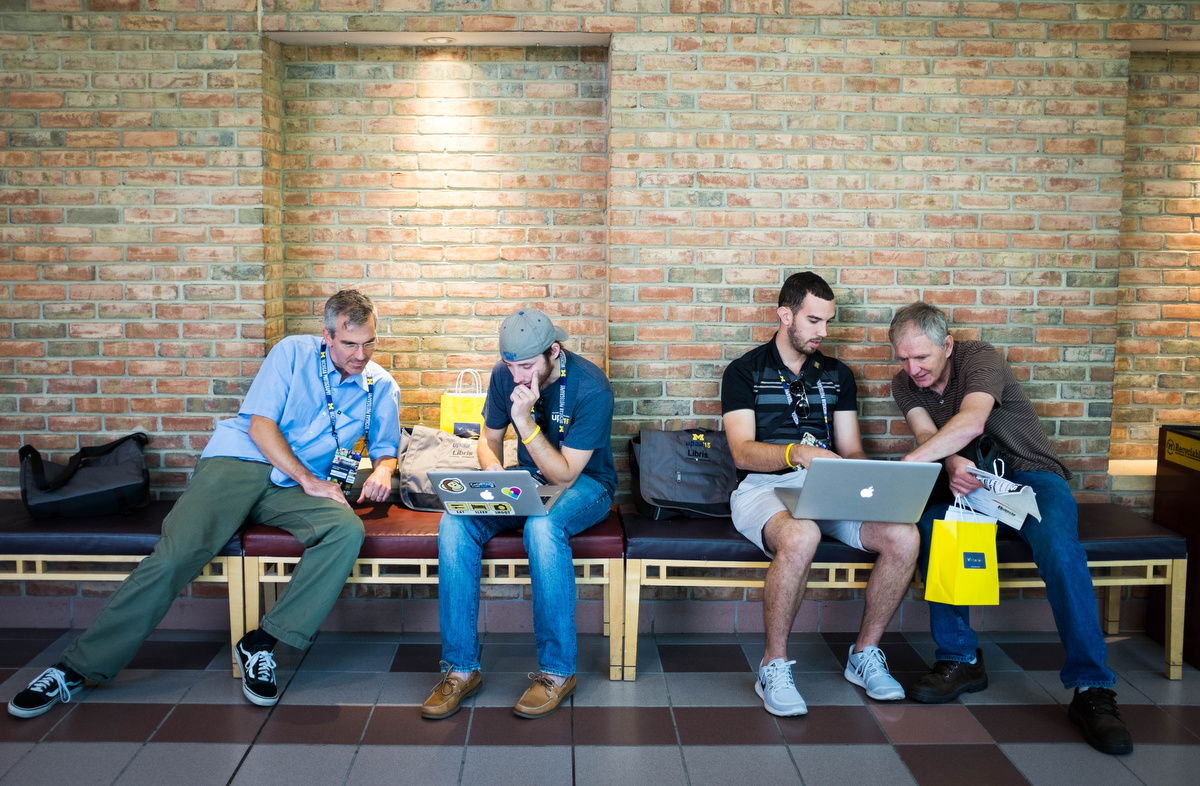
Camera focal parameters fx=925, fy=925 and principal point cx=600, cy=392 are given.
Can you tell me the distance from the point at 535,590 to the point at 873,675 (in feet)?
4.22

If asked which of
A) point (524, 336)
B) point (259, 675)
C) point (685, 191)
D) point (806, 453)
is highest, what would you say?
point (685, 191)

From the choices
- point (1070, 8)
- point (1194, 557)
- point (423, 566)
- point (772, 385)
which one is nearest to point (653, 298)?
point (772, 385)

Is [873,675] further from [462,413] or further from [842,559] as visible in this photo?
[462,413]

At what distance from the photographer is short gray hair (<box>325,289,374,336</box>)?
3543 millimetres

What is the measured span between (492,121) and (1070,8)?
8.35 ft

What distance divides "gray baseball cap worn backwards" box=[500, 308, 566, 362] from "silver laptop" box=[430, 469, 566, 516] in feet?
1.40

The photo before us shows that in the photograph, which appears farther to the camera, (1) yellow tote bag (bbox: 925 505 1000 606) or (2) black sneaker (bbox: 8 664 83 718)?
(1) yellow tote bag (bbox: 925 505 1000 606)

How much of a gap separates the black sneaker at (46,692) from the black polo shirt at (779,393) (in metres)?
2.62

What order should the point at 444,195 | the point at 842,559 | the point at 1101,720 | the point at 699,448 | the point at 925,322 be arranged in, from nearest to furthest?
the point at 1101,720 < the point at 842,559 < the point at 925,322 < the point at 699,448 < the point at 444,195

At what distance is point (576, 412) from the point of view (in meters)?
3.49

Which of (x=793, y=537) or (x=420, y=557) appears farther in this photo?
(x=420, y=557)

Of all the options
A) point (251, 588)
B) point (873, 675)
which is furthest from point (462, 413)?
point (873, 675)

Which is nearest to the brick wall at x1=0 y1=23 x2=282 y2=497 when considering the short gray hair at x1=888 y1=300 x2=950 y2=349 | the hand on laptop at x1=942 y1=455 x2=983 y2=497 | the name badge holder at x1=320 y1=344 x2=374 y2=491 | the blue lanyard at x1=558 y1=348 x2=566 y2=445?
the name badge holder at x1=320 y1=344 x2=374 y2=491

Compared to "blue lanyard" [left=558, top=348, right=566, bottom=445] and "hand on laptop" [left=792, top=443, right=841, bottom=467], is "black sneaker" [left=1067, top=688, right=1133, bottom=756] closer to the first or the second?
"hand on laptop" [left=792, top=443, right=841, bottom=467]
